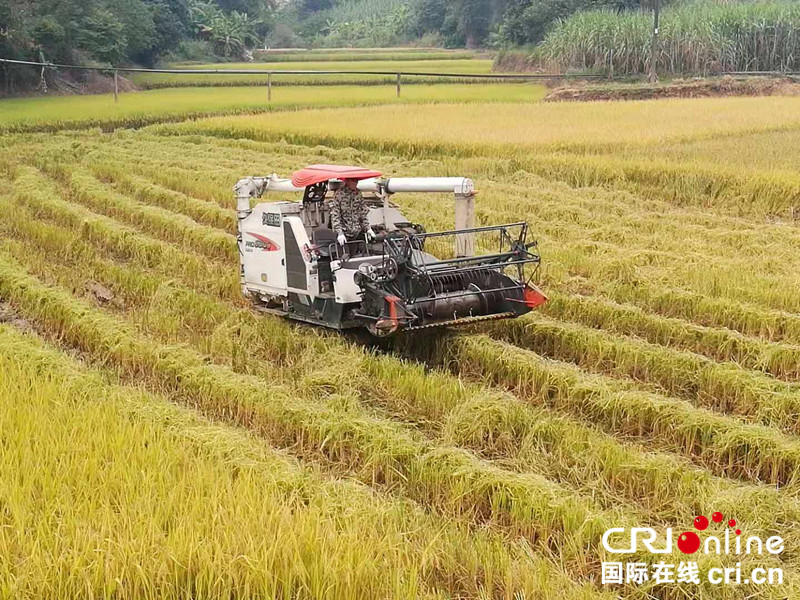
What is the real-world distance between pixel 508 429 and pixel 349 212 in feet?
9.52

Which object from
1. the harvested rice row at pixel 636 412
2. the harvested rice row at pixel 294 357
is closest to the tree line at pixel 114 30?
the harvested rice row at pixel 294 357

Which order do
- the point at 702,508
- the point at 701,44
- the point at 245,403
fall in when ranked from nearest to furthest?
the point at 702,508 → the point at 245,403 → the point at 701,44

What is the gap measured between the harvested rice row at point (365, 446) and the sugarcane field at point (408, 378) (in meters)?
0.02

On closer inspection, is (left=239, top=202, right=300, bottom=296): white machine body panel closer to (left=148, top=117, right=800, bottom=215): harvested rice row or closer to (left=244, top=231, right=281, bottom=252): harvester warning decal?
(left=244, top=231, right=281, bottom=252): harvester warning decal

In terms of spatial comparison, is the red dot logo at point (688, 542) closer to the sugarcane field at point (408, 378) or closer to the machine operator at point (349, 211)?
the sugarcane field at point (408, 378)

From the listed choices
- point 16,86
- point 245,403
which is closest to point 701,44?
point 16,86

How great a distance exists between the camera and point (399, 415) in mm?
5941

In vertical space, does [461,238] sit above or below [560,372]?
above

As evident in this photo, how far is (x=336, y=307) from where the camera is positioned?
23.6 ft

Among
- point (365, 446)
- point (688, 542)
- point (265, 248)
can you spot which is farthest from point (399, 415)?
point (265, 248)

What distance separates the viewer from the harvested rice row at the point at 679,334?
21.7ft

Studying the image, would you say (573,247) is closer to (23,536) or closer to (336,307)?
(336,307)

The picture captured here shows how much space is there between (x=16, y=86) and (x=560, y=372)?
28.7m

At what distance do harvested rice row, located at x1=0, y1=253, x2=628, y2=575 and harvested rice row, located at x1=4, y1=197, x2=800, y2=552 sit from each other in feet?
1.14
